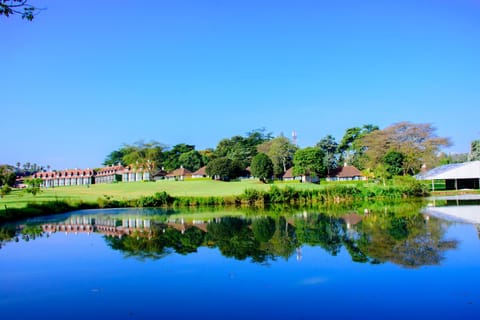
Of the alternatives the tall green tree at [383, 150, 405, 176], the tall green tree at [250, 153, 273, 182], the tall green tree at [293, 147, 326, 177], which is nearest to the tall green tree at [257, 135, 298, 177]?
the tall green tree at [293, 147, 326, 177]

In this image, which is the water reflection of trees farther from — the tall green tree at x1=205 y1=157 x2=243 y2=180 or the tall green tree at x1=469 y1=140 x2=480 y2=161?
the tall green tree at x1=469 y1=140 x2=480 y2=161

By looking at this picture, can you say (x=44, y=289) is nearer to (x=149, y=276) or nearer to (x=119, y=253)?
(x=149, y=276)

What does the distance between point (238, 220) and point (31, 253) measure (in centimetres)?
1319

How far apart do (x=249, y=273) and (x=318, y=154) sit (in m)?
55.1

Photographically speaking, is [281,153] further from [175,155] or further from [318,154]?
[175,155]

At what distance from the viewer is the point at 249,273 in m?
11.8

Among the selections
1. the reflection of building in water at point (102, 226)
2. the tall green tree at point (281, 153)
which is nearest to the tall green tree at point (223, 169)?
the tall green tree at point (281, 153)

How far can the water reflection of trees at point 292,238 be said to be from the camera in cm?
1433

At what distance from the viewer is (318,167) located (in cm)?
6384

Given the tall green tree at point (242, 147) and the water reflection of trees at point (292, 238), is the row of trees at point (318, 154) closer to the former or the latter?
the tall green tree at point (242, 147)

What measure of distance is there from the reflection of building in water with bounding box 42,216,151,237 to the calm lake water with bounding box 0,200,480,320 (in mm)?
1079

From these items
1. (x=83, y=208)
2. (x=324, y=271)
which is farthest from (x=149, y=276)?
(x=83, y=208)

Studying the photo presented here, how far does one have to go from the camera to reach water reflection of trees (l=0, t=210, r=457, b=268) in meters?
14.3

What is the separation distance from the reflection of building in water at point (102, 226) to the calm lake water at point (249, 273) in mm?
1079
